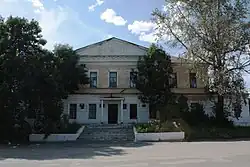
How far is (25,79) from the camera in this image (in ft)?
82.2

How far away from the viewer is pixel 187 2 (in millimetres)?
31281

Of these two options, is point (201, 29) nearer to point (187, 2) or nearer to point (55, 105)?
point (187, 2)

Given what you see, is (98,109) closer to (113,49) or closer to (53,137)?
(113,49)

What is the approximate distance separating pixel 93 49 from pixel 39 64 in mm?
12818

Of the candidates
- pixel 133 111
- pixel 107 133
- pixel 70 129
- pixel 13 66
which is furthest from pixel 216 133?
pixel 13 66

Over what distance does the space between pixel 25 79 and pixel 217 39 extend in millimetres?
16851

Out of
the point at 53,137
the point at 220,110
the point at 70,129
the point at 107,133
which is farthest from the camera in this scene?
the point at 220,110

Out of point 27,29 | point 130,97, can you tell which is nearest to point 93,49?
point 130,97

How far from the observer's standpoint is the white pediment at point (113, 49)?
3806 cm

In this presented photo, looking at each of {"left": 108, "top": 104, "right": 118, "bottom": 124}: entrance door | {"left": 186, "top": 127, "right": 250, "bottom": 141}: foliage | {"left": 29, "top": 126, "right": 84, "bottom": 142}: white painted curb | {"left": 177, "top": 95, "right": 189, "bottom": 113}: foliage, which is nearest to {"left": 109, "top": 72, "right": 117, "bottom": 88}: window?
{"left": 108, "top": 104, "right": 118, "bottom": 124}: entrance door

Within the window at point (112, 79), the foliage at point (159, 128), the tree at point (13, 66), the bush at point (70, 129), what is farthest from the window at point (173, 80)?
the tree at point (13, 66)

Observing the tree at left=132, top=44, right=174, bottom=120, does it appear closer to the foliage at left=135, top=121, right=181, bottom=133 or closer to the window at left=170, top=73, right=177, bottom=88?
the window at left=170, top=73, right=177, bottom=88

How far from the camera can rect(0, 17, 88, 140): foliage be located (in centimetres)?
2509

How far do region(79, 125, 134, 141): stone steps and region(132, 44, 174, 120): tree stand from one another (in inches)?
172
